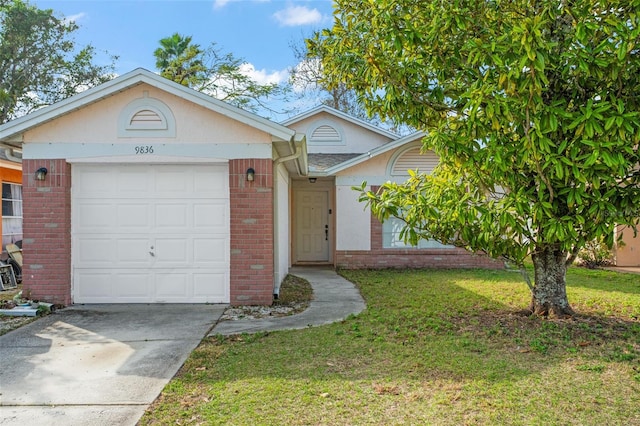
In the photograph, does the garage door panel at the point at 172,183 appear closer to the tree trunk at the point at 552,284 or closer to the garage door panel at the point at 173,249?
the garage door panel at the point at 173,249

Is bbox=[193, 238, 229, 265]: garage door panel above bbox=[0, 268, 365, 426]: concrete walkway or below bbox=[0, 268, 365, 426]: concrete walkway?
above

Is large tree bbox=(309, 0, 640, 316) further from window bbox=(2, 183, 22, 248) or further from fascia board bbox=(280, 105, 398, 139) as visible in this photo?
window bbox=(2, 183, 22, 248)

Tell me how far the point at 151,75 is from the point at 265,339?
4.61m

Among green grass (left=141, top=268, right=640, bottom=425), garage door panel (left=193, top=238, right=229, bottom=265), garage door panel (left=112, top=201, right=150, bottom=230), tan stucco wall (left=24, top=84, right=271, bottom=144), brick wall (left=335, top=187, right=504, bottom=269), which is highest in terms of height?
tan stucco wall (left=24, top=84, right=271, bottom=144)

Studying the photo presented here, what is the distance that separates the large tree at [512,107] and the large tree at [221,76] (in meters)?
A: 17.7

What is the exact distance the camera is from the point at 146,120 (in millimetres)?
7660

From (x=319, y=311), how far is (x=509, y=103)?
14.0 ft

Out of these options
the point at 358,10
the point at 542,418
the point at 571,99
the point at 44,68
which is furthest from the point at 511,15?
the point at 44,68

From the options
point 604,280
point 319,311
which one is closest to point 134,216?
point 319,311

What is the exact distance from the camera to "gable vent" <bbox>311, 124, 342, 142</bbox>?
51.3 feet

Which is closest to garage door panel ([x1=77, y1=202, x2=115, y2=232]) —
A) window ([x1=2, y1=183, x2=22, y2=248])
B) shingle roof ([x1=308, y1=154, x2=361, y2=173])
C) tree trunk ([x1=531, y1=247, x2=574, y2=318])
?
window ([x1=2, y1=183, x2=22, y2=248])

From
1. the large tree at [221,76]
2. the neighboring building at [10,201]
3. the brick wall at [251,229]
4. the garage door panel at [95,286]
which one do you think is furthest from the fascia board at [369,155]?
the large tree at [221,76]

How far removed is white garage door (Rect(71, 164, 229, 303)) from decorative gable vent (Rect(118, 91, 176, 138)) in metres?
Result: 0.57

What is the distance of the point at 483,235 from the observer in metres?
6.00
